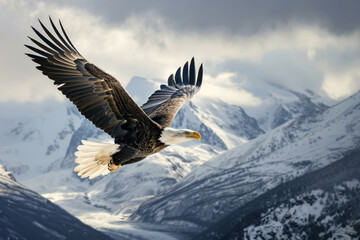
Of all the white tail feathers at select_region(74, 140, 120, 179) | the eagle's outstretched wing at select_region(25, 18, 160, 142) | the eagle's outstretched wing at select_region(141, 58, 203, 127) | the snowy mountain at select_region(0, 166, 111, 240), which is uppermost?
the snowy mountain at select_region(0, 166, 111, 240)

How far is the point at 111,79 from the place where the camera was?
14.3 meters

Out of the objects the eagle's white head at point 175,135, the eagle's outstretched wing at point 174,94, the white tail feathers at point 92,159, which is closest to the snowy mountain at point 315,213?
the eagle's outstretched wing at point 174,94

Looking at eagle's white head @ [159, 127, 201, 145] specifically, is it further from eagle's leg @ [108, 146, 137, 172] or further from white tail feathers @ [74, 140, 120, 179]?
white tail feathers @ [74, 140, 120, 179]

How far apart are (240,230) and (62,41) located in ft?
446

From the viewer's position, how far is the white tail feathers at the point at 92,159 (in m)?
16.2

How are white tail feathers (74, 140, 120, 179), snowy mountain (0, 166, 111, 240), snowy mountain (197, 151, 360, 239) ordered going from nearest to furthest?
1. white tail feathers (74, 140, 120, 179)
2. snowy mountain (197, 151, 360, 239)
3. snowy mountain (0, 166, 111, 240)

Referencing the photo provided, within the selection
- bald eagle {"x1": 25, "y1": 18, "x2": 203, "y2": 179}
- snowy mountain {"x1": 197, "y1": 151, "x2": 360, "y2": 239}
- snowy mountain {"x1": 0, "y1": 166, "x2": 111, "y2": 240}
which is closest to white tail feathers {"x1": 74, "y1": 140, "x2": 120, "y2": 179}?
bald eagle {"x1": 25, "y1": 18, "x2": 203, "y2": 179}

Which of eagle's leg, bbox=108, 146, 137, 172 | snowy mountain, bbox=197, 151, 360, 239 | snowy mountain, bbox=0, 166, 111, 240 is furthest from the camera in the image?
snowy mountain, bbox=0, 166, 111, 240

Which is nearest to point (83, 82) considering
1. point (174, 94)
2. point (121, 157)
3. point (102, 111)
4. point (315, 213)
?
point (102, 111)

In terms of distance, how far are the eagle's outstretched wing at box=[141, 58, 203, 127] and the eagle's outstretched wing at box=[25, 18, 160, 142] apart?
114 inches

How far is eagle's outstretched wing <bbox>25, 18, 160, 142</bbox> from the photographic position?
14344 millimetres

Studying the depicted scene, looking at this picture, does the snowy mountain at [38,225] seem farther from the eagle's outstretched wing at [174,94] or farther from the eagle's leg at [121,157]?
the eagle's leg at [121,157]

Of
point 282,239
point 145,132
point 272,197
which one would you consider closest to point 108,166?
point 145,132

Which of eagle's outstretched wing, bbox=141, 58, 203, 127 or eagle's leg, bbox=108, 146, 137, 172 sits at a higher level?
eagle's outstretched wing, bbox=141, 58, 203, 127
